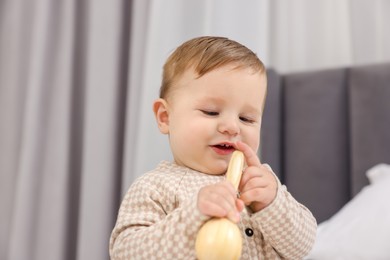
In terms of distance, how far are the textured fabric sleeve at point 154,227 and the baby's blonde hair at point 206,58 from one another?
0.17 meters

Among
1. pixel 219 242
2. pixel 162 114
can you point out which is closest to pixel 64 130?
pixel 162 114

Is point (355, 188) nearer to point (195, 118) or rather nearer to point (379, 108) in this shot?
point (379, 108)

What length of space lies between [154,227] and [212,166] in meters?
0.15

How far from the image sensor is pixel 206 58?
0.70 m

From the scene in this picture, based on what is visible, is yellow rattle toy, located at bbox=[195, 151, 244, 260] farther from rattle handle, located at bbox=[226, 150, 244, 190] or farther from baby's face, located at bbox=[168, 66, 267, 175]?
baby's face, located at bbox=[168, 66, 267, 175]

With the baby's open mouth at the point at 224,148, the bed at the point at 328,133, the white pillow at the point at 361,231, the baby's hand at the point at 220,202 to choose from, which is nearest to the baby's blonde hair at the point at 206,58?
the baby's open mouth at the point at 224,148

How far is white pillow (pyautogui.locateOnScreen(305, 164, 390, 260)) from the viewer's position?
1.06 metres

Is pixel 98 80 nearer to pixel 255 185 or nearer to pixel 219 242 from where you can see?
pixel 255 185

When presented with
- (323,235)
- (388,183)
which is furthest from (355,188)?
(323,235)

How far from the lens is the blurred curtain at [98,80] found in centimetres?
154

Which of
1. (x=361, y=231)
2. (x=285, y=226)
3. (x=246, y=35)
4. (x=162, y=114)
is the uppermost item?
(x=246, y=35)

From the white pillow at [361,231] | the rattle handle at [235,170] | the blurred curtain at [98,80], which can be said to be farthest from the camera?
the blurred curtain at [98,80]

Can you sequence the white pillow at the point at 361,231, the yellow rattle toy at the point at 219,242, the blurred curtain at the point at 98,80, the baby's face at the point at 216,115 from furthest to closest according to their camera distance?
the blurred curtain at the point at 98,80 < the white pillow at the point at 361,231 < the baby's face at the point at 216,115 < the yellow rattle toy at the point at 219,242

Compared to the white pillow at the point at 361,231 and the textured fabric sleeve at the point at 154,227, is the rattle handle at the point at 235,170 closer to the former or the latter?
the textured fabric sleeve at the point at 154,227
